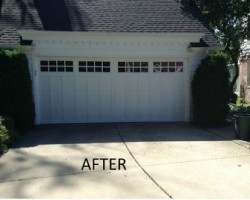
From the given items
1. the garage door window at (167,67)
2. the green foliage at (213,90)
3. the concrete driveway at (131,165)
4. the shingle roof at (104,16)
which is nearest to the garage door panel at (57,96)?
the concrete driveway at (131,165)

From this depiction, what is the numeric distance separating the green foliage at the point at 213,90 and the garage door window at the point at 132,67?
205 centimetres

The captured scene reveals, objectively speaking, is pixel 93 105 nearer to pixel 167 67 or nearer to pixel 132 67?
pixel 132 67

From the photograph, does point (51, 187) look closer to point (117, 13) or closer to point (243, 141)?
point (243, 141)

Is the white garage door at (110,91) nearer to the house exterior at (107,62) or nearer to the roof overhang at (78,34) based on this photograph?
the house exterior at (107,62)

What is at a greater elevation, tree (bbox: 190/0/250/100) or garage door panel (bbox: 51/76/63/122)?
tree (bbox: 190/0/250/100)

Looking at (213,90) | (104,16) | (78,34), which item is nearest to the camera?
(213,90)

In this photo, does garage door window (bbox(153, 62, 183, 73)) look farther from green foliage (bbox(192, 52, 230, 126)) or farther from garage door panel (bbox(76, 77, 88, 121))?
garage door panel (bbox(76, 77, 88, 121))

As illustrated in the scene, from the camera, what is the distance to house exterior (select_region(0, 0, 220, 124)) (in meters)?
12.8

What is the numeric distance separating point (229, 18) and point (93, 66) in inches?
356

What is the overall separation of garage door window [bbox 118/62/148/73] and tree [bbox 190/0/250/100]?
539cm

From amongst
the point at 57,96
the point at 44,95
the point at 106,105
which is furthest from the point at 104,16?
the point at 44,95

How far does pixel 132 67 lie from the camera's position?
44.1 ft

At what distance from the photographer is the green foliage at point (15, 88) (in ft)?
35.7

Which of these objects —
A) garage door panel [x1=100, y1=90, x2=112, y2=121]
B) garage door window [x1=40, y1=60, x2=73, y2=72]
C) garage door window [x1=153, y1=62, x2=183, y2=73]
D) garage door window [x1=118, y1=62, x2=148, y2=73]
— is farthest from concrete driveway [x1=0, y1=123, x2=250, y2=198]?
garage door window [x1=153, y1=62, x2=183, y2=73]
